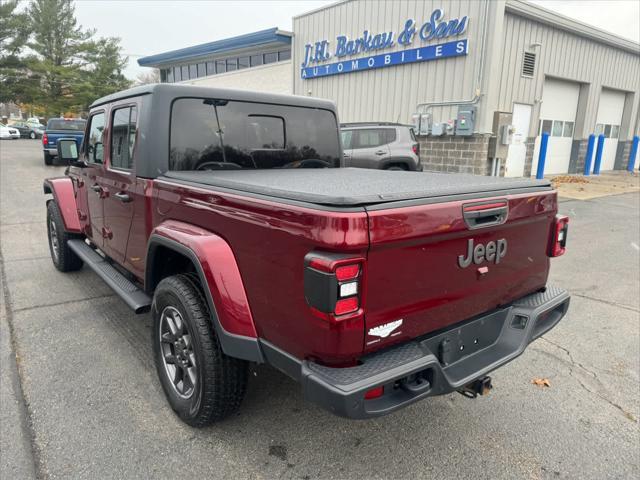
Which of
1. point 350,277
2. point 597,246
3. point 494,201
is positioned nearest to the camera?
point 350,277

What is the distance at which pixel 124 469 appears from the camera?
2320 mm

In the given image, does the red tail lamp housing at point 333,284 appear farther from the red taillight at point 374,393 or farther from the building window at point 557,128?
the building window at point 557,128

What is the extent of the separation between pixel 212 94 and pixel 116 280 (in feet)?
5.27

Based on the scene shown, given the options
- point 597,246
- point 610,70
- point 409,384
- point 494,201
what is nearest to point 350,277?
point 409,384

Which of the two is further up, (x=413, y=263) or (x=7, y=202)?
(x=413, y=263)

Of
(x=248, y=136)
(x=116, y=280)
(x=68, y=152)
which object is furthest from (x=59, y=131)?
(x=248, y=136)

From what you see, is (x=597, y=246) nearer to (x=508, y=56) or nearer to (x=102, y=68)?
(x=508, y=56)

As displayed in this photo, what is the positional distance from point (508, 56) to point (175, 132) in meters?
13.0

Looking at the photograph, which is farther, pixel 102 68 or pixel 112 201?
pixel 102 68

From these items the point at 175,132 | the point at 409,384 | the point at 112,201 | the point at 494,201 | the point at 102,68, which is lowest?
the point at 409,384

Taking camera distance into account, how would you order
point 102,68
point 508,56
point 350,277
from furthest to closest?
1. point 102,68
2. point 508,56
3. point 350,277

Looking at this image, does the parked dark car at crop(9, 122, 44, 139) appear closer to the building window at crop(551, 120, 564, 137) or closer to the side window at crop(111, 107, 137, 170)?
the building window at crop(551, 120, 564, 137)

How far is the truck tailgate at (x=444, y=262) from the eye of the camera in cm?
189

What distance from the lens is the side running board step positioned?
3.12 metres
